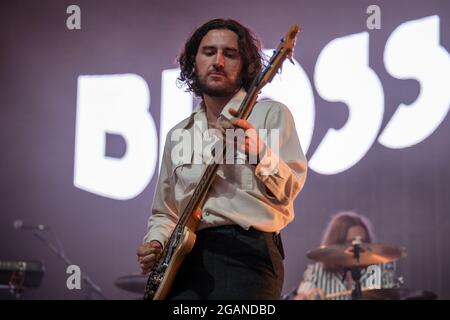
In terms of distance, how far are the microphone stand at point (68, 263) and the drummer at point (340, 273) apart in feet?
4.14

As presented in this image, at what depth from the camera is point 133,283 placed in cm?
420

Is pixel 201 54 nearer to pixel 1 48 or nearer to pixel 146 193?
pixel 146 193

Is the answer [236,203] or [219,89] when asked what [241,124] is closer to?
[236,203]

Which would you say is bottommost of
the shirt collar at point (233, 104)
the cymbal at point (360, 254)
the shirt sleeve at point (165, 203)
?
the cymbal at point (360, 254)

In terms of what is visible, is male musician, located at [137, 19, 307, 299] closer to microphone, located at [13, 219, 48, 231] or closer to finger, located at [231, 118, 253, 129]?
finger, located at [231, 118, 253, 129]

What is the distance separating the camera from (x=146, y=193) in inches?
174

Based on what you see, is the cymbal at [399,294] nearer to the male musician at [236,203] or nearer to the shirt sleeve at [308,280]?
the shirt sleeve at [308,280]

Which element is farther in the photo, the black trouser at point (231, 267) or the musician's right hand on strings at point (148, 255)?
the musician's right hand on strings at point (148, 255)

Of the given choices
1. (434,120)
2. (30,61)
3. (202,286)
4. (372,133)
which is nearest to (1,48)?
(30,61)

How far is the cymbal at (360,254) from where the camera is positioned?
395 cm

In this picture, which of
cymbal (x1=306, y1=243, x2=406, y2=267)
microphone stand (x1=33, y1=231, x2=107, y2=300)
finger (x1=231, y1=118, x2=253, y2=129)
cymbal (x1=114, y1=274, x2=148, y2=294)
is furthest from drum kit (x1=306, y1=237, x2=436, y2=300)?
finger (x1=231, y1=118, x2=253, y2=129)

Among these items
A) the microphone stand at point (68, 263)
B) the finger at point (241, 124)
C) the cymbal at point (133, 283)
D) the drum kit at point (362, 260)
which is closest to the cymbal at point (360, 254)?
the drum kit at point (362, 260)

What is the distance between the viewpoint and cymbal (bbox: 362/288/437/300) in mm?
3891

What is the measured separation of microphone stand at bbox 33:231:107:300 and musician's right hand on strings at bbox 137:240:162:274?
2244 millimetres
